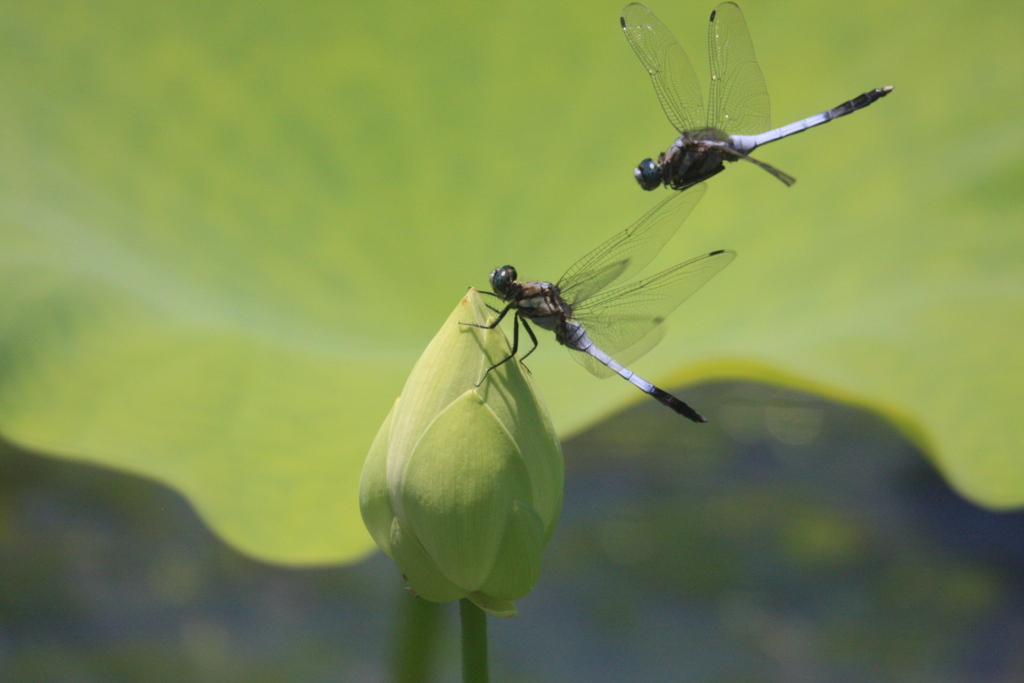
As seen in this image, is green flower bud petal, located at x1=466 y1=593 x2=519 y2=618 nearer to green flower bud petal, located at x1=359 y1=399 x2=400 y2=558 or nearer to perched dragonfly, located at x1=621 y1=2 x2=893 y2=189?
green flower bud petal, located at x1=359 y1=399 x2=400 y2=558

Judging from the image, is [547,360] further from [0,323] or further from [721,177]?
[0,323]

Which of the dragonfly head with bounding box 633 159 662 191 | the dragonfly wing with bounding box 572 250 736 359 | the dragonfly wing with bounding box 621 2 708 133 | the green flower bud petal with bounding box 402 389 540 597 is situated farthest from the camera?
the dragonfly wing with bounding box 572 250 736 359

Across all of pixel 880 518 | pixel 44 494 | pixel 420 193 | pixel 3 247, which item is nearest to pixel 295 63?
pixel 420 193

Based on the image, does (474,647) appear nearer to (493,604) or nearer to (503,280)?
(493,604)

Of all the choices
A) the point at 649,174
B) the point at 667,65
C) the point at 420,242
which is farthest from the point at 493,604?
the point at 420,242

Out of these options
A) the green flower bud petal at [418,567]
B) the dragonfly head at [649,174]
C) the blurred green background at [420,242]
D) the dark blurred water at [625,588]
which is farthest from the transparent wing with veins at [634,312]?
the green flower bud petal at [418,567]

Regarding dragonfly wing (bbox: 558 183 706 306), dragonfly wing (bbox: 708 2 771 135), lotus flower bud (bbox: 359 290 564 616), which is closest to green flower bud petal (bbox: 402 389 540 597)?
lotus flower bud (bbox: 359 290 564 616)
